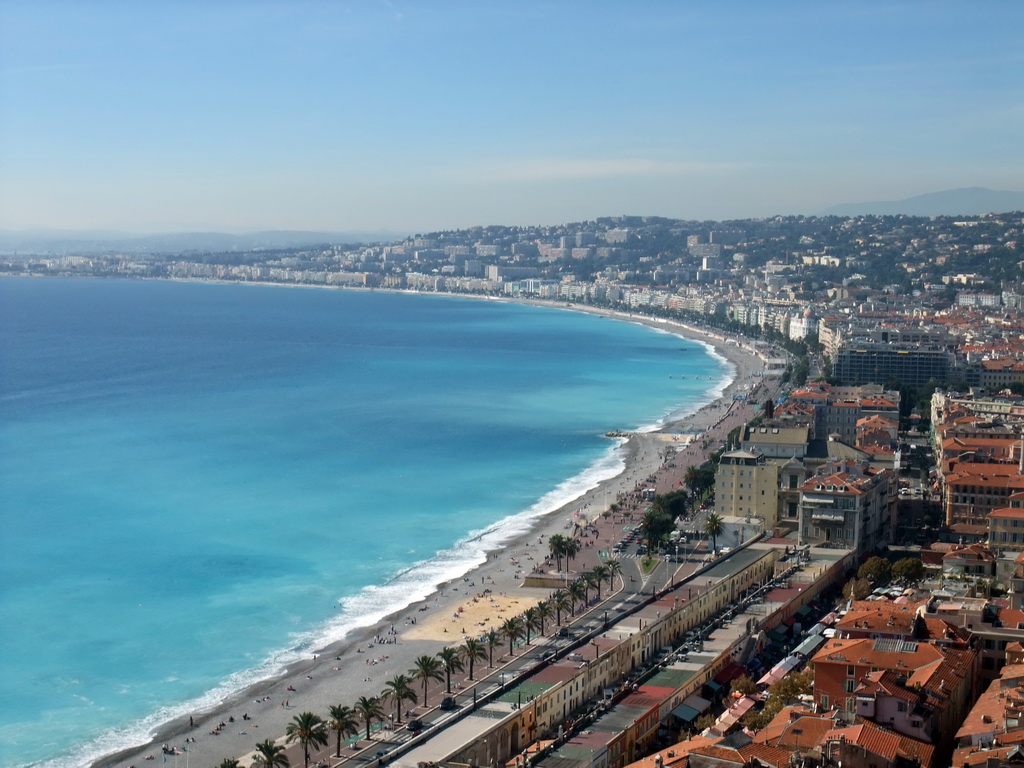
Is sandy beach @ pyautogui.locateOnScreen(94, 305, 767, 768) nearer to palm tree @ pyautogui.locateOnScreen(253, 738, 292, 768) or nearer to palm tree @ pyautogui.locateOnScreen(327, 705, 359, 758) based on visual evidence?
palm tree @ pyautogui.locateOnScreen(327, 705, 359, 758)

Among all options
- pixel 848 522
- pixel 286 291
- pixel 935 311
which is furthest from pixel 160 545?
pixel 286 291

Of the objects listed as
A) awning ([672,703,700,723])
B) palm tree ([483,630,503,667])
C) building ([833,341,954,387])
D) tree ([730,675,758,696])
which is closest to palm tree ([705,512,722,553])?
palm tree ([483,630,503,667])

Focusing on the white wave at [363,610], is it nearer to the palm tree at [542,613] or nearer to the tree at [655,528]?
the tree at [655,528]

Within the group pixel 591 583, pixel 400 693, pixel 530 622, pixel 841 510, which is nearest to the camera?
pixel 400 693

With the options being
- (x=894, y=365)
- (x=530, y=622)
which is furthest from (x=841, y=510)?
(x=894, y=365)

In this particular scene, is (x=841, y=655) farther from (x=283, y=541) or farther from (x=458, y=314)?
(x=458, y=314)

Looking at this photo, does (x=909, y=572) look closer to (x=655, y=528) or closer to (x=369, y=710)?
(x=655, y=528)

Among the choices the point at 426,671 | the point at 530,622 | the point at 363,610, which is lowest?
the point at 363,610
